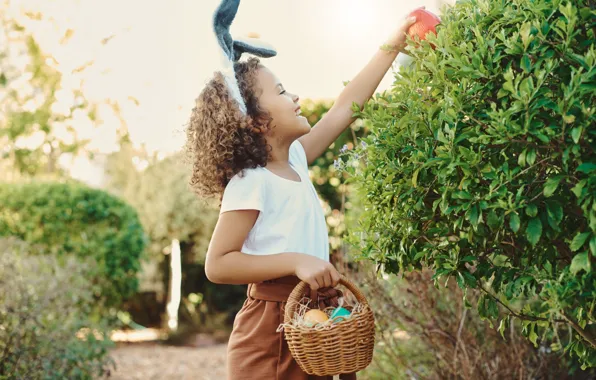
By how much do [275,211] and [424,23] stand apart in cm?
84

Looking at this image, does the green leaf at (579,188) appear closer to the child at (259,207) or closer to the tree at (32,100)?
the child at (259,207)

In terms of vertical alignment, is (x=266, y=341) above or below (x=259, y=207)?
below

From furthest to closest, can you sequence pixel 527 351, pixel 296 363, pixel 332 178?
1. pixel 332 178
2. pixel 527 351
3. pixel 296 363

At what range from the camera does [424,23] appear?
8.54ft

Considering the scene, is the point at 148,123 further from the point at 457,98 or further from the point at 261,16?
the point at 457,98

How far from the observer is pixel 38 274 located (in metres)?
5.90

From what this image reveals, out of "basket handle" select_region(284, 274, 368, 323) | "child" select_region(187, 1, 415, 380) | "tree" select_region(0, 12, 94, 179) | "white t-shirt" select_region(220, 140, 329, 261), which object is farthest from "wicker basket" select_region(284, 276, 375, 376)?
"tree" select_region(0, 12, 94, 179)

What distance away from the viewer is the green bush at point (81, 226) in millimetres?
7914

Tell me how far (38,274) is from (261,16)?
6.79 m

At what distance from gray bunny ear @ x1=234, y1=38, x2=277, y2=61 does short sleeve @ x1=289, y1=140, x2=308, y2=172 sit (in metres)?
0.37

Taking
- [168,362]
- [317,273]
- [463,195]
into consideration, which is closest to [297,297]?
[317,273]

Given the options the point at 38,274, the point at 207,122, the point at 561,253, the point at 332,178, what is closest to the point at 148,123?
the point at 332,178

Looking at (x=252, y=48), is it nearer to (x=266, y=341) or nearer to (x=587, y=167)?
(x=266, y=341)

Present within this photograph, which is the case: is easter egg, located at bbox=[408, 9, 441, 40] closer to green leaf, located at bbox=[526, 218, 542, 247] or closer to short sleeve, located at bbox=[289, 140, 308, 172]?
short sleeve, located at bbox=[289, 140, 308, 172]
